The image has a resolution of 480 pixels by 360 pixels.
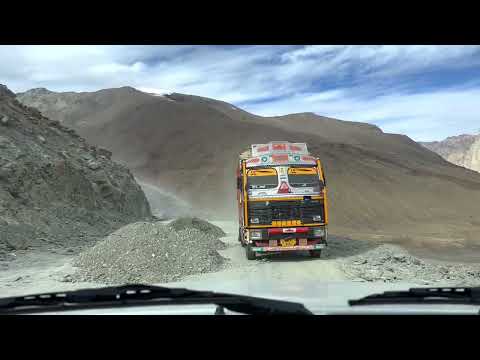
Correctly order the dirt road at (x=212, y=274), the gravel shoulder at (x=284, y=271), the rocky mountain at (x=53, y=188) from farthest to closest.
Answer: the rocky mountain at (x=53, y=188), the gravel shoulder at (x=284, y=271), the dirt road at (x=212, y=274)

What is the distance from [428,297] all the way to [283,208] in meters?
13.7

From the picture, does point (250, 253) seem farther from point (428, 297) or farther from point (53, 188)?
point (53, 188)

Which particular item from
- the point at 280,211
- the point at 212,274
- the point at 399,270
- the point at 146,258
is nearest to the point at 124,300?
→ the point at 212,274

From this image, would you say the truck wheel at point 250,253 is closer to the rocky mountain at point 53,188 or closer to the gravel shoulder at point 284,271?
the gravel shoulder at point 284,271

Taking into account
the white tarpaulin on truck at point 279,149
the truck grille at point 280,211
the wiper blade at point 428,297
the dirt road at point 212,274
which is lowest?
the dirt road at point 212,274

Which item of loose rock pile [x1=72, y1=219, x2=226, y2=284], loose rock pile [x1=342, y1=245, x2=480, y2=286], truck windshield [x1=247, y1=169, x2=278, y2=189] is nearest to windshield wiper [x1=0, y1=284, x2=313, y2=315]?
loose rock pile [x1=72, y1=219, x2=226, y2=284]

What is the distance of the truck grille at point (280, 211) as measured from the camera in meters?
17.5

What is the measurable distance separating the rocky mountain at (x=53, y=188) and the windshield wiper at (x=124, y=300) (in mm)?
17100

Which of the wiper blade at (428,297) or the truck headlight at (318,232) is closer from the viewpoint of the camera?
the wiper blade at (428,297)

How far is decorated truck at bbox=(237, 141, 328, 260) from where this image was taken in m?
17.4

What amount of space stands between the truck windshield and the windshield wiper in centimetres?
1367

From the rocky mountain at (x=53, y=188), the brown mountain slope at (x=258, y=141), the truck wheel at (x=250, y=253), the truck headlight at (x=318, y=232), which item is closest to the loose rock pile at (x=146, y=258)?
the truck wheel at (x=250, y=253)
